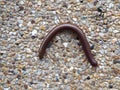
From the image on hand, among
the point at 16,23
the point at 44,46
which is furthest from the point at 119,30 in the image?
the point at 16,23

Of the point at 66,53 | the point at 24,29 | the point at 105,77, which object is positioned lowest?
the point at 105,77

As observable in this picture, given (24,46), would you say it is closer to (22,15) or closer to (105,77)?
(22,15)

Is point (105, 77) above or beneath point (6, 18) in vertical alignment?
beneath
